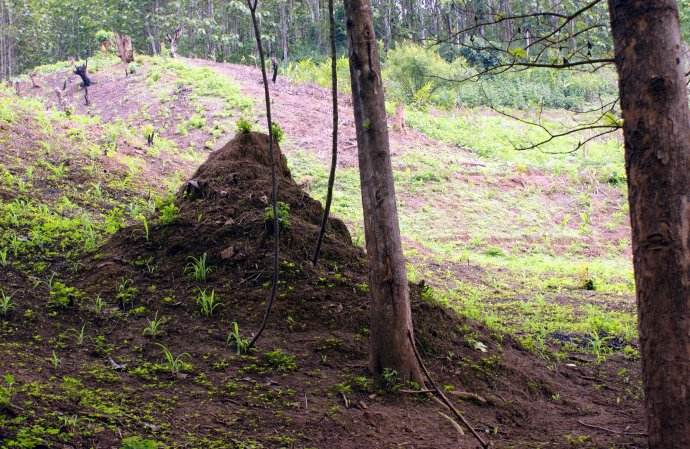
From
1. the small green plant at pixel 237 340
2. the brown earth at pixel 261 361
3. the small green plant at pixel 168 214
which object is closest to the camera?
the brown earth at pixel 261 361

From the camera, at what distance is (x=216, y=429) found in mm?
3537

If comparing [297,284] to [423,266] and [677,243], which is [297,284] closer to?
[677,243]

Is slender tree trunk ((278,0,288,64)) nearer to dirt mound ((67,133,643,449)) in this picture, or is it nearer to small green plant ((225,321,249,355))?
dirt mound ((67,133,643,449))

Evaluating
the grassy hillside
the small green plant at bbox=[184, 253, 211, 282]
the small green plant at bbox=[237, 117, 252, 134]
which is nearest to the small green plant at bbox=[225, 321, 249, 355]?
the grassy hillside

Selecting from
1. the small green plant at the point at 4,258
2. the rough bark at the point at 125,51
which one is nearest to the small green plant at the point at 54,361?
the small green plant at the point at 4,258

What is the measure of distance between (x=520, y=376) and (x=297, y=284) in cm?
198

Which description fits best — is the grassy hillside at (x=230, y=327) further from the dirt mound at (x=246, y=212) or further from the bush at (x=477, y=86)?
the bush at (x=477, y=86)

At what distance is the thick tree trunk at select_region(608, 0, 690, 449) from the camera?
2.65 meters

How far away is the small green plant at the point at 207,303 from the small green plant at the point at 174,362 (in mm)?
643

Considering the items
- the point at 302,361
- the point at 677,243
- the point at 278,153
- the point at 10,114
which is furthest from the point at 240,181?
the point at 10,114

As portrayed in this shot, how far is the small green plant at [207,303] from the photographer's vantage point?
16.8ft

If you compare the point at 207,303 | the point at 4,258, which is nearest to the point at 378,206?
the point at 207,303

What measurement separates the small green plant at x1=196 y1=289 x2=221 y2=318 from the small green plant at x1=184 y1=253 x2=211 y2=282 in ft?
0.86

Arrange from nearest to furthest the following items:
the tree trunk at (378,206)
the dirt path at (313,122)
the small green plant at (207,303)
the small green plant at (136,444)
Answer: the small green plant at (136,444), the tree trunk at (378,206), the small green plant at (207,303), the dirt path at (313,122)
